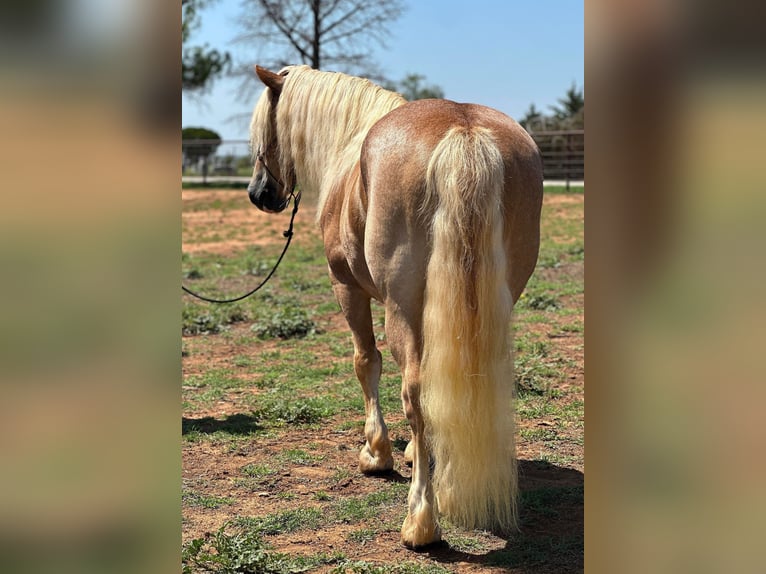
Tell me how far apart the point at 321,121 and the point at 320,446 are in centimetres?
234

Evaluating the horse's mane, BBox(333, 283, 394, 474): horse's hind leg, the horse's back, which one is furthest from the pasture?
the horse's back

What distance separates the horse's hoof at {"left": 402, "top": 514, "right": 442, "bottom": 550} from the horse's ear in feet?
10.6

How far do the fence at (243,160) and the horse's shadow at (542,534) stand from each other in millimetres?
23258

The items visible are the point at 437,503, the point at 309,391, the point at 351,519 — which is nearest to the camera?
the point at 437,503

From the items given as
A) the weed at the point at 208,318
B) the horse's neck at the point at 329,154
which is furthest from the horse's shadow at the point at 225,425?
the weed at the point at 208,318

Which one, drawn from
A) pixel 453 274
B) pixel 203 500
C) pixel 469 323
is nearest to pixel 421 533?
pixel 469 323

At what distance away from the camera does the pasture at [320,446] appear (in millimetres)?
3400

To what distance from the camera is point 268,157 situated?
539 centimetres

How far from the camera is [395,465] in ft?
15.5
